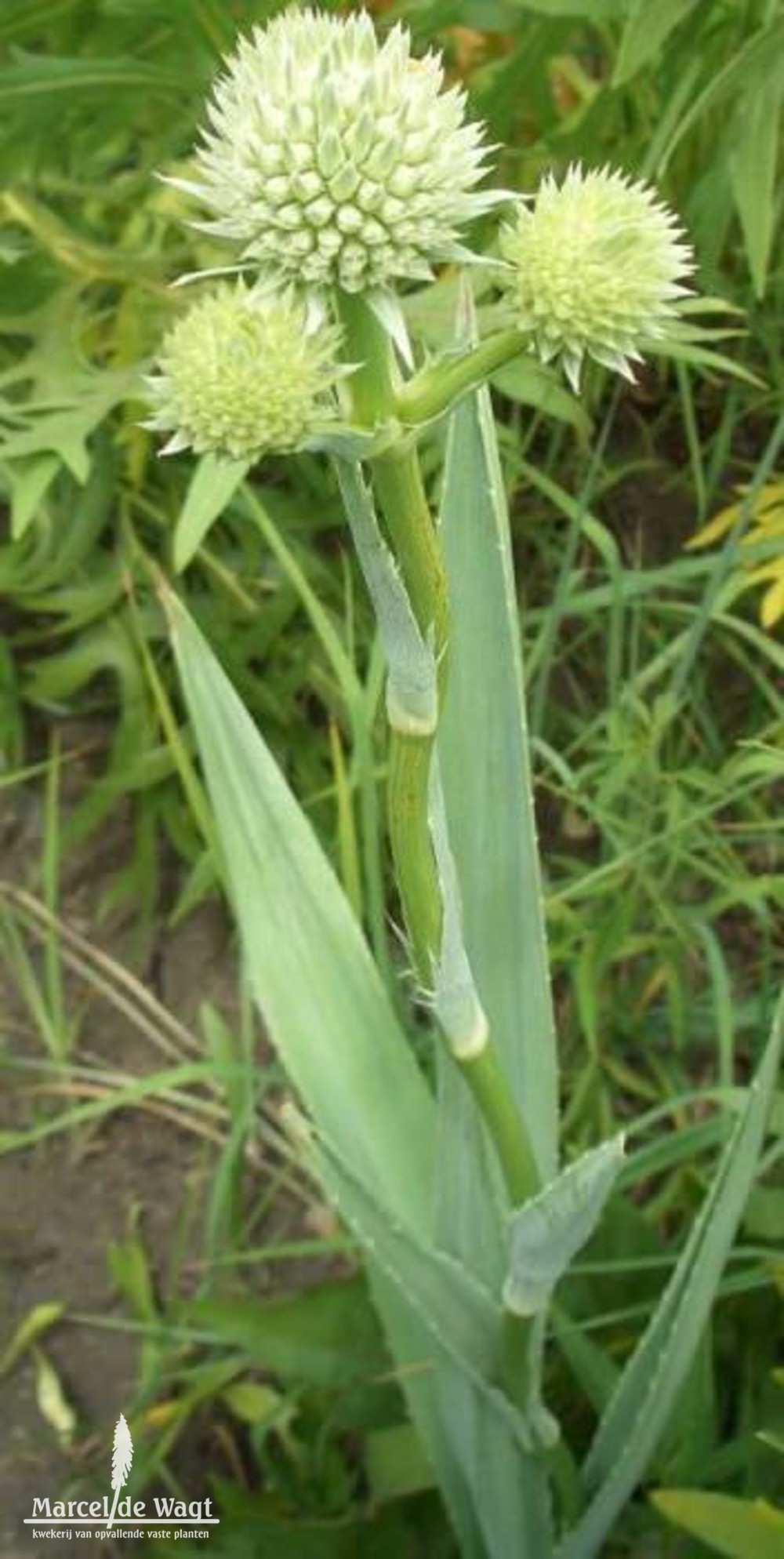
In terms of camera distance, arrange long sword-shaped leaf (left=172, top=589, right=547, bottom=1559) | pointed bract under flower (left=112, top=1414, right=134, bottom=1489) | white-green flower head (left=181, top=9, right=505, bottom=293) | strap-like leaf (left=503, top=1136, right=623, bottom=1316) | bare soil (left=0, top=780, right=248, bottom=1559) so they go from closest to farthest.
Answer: white-green flower head (left=181, top=9, right=505, bottom=293) → strap-like leaf (left=503, top=1136, right=623, bottom=1316) → long sword-shaped leaf (left=172, top=589, right=547, bottom=1559) → pointed bract under flower (left=112, top=1414, right=134, bottom=1489) → bare soil (left=0, top=780, right=248, bottom=1559)

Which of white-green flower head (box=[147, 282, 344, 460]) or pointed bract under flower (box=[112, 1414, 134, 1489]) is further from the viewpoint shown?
pointed bract under flower (box=[112, 1414, 134, 1489])

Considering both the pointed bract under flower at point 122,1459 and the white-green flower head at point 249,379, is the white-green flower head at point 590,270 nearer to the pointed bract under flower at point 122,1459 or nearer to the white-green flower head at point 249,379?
the white-green flower head at point 249,379

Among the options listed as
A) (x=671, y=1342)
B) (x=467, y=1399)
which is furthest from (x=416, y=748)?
(x=467, y=1399)

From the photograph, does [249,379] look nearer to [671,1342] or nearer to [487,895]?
[487,895]

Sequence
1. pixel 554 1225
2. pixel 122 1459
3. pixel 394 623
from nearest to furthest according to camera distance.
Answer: pixel 394 623 → pixel 554 1225 → pixel 122 1459

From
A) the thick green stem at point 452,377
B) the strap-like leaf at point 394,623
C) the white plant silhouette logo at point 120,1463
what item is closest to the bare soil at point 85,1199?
the white plant silhouette logo at point 120,1463

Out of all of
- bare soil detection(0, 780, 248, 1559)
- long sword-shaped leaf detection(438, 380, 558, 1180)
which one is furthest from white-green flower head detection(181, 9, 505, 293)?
bare soil detection(0, 780, 248, 1559)

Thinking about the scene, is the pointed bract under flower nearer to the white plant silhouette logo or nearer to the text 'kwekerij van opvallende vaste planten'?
the white plant silhouette logo

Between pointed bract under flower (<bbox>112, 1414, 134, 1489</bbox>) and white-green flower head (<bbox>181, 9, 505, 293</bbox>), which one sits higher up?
white-green flower head (<bbox>181, 9, 505, 293</bbox>)
